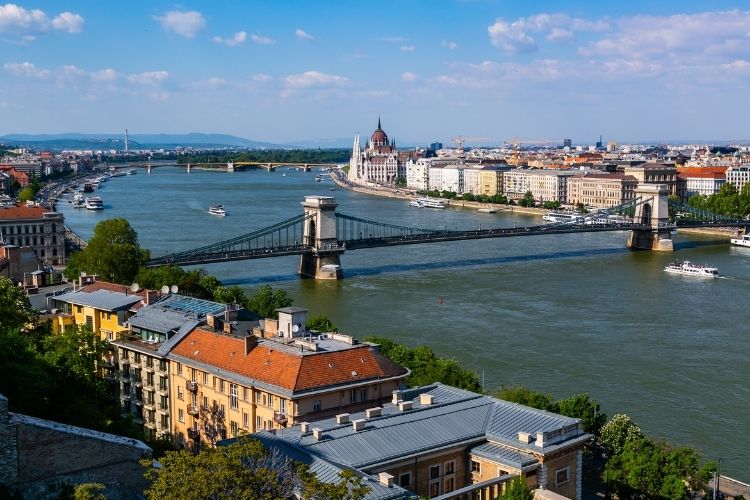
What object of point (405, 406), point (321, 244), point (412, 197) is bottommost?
point (412, 197)

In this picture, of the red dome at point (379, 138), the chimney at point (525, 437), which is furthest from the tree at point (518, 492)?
the red dome at point (379, 138)

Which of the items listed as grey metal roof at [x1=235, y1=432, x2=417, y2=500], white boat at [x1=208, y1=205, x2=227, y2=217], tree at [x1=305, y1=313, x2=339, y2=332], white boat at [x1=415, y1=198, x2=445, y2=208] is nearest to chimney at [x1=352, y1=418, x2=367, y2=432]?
grey metal roof at [x1=235, y1=432, x2=417, y2=500]

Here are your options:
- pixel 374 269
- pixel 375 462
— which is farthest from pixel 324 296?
pixel 375 462

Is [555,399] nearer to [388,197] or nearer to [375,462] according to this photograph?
[375,462]

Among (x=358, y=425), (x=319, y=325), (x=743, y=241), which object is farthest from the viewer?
(x=743, y=241)

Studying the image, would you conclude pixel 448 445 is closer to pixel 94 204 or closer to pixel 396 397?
pixel 396 397

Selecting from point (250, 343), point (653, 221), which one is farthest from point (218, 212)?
point (250, 343)

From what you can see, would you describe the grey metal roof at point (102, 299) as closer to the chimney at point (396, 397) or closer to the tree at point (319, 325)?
the tree at point (319, 325)

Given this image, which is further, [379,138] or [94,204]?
[379,138]
